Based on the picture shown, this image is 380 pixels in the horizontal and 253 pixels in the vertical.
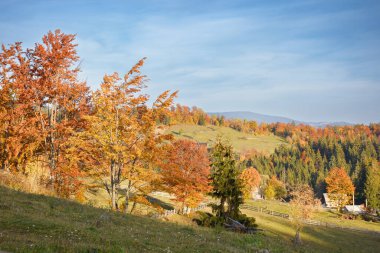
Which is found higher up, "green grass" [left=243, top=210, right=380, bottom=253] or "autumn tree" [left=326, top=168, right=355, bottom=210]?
"autumn tree" [left=326, top=168, right=355, bottom=210]

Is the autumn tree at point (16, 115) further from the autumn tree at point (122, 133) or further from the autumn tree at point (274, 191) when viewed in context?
the autumn tree at point (274, 191)

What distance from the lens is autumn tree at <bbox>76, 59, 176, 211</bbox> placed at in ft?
82.1

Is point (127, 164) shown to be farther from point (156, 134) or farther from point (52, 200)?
point (52, 200)

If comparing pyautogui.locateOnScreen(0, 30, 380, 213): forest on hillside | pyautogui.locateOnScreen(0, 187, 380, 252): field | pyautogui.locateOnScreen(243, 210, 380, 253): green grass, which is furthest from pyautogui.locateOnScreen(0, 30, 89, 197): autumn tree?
pyautogui.locateOnScreen(243, 210, 380, 253): green grass

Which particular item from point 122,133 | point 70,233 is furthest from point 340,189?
point 70,233

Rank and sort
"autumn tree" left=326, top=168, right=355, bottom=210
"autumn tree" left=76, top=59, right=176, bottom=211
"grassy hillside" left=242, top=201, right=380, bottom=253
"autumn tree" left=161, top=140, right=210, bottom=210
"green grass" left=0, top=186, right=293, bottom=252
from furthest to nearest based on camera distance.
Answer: "autumn tree" left=326, top=168, right=355, bottom=210 → "grassy hillside" left=242, top=201, right=380, bottom=253 → "autumn tree" left=161, top=140, right=210, bottom=210 → "autumn tree" left=76, top=59, right=176, bottom=211 → "green grass" left=0, top=186, right=293, bottom=252

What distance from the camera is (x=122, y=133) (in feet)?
84.4

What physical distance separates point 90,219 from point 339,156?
620 feet

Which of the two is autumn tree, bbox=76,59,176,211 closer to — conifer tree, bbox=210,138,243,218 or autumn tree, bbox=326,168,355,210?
conifer tree, bbox=210,138,243,218

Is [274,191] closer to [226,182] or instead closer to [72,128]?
[226,182]

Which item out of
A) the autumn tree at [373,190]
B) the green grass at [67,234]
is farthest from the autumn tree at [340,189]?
the green grass at [67,234]

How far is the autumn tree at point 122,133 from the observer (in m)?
25.0

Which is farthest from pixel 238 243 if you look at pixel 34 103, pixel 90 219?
pixel 34 103

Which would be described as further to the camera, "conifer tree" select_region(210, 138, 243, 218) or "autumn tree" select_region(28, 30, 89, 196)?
"conifer tree" select_region(210, 138, 243, 218)
